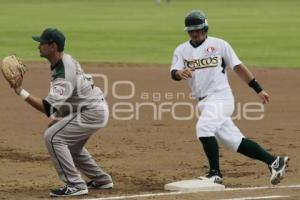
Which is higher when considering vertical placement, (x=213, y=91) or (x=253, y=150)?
(x=213, y=91)

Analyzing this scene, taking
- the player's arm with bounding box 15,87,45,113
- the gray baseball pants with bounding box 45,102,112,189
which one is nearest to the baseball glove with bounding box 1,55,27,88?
the player's arm with bounding box 15,87,45,113

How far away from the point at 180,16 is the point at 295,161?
2764 centimetres

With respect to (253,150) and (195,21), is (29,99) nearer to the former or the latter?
(195,21)

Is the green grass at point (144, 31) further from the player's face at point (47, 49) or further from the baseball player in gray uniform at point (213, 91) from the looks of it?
the player's face at point (47, 49)

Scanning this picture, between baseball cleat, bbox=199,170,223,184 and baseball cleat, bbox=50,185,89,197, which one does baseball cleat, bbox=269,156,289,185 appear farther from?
baseball cleat, bbox=50,185,89,197

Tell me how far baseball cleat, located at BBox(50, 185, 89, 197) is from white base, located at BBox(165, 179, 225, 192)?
2.82 ft

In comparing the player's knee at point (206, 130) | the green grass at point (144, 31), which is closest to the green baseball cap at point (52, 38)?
the player's knee at point (206, 130)

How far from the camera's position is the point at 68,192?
8133 mm

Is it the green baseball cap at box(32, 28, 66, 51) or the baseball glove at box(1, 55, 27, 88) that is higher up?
the green baseball cap at box(32, 28, 66, 51)

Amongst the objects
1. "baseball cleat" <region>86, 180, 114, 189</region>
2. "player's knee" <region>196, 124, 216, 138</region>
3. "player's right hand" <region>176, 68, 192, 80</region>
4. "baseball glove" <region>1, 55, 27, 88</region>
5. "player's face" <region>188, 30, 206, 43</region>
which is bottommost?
"baseball cleat" <region>86, 180, 114, 189</region>

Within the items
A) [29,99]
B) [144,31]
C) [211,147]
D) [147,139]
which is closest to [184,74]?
[211,147]

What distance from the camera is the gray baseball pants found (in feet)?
26.8

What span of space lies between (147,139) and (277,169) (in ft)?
12.0

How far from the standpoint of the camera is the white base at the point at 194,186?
327 inches
